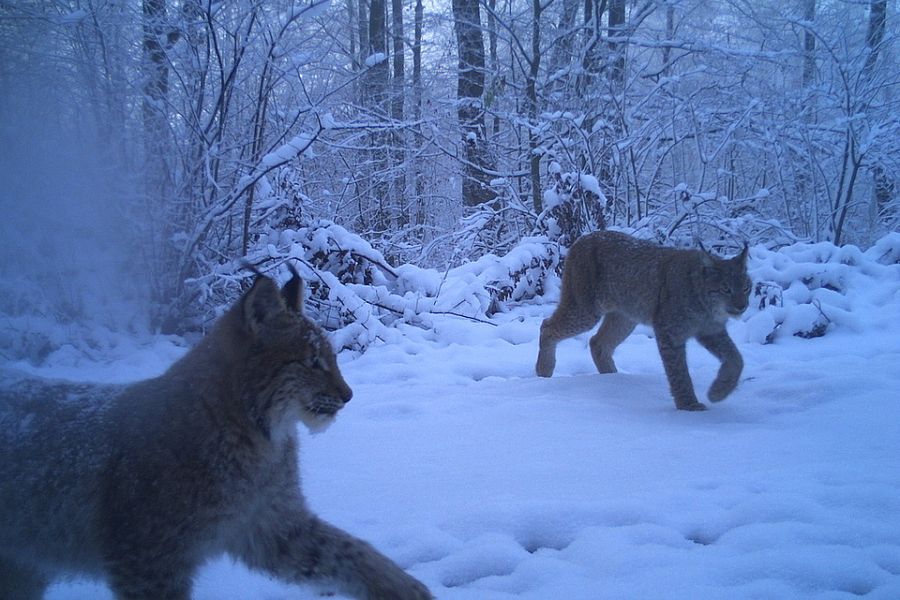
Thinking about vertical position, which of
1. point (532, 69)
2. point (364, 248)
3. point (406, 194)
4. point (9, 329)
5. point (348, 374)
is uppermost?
point (532, 69)

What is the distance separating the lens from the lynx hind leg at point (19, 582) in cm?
235

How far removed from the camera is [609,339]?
6.69 m

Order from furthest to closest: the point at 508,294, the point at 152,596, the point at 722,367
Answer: the point at 508,294
the point at 722,367
the point at 152,596

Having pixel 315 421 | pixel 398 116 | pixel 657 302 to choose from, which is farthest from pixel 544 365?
pixel 398 116

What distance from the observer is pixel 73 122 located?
6836 millimetres

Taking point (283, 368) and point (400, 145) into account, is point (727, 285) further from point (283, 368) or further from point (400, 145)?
point (400, 145)

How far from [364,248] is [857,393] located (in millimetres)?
5779

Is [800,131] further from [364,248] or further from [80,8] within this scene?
[80,8]

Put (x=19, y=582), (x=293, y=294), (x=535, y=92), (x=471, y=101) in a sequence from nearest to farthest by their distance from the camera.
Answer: (x=19, y=582)
(x=293, y=294)
(x=535, y=92)
(x=471, y=101)

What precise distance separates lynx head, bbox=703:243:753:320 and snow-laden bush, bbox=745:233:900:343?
2339 millimetres

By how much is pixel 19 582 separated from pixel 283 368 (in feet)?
3.84

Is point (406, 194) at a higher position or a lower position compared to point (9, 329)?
higher

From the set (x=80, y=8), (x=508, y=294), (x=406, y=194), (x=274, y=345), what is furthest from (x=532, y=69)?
(x=274, y=345)

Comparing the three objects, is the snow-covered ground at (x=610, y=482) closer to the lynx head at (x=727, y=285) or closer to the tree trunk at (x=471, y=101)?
the lynx head at (x=727, y=285)
